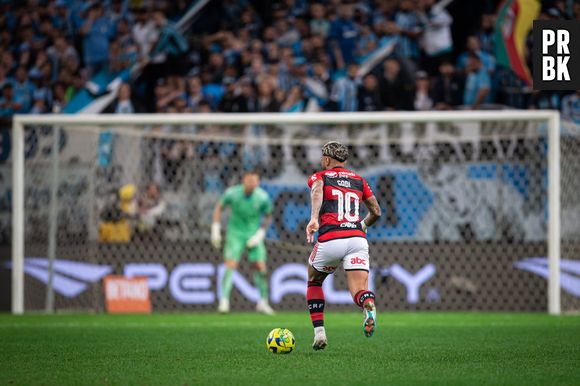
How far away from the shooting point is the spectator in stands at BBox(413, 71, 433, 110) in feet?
54.6

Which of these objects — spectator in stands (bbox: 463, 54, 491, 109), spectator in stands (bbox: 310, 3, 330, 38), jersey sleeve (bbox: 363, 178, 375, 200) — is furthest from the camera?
spectator in stands (bbox: 310, 3, 330, 38)

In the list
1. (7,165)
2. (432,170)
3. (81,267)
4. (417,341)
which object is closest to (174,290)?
(81,267)

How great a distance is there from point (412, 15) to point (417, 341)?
10105mm

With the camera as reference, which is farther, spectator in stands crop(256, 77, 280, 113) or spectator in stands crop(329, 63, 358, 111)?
spectator in stands crop(256, 77, 280, 113)

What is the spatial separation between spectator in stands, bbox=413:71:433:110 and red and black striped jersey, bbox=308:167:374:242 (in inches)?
357

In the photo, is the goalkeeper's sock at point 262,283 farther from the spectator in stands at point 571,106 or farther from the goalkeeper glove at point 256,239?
the spectator in stands at point 571,106

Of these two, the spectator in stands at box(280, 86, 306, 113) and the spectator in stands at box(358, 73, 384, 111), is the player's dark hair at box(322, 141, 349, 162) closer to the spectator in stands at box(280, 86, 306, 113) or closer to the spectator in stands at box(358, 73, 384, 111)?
the spectator in stands at box(358, 73, 384, 111)

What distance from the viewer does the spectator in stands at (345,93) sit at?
16984 millimetres

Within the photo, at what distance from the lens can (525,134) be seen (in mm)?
14930

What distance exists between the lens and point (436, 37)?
57.1ft

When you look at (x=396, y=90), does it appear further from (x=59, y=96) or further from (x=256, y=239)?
(x=59, y=96)

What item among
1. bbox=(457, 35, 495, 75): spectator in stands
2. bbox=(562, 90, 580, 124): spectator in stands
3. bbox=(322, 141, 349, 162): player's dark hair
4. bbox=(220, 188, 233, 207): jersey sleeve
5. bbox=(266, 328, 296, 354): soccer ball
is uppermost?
bbox=(457, 35, 495, 75): spectator in stands

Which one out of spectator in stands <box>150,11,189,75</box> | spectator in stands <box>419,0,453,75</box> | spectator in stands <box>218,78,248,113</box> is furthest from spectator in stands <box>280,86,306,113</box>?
spectator in stands <box>150,11,189,75</box>

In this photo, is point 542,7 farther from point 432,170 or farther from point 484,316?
point 484,316
